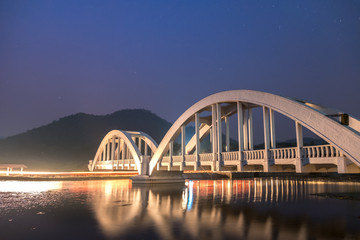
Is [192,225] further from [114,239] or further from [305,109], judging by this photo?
[305,109]

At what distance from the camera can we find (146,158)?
20.2 metres

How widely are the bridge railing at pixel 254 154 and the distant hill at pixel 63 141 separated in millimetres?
97849

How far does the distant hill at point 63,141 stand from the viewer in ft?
393

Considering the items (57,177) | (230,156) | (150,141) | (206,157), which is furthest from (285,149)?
(150,141)

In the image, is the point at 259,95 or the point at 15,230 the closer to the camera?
the point at 15,230

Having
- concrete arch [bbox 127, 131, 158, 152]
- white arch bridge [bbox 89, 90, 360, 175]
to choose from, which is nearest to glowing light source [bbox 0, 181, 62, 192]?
white arch bridge [bbox 89, 90, 360, 175]

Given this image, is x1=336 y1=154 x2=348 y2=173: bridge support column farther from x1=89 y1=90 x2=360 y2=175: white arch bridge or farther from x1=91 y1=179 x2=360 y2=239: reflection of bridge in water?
x1=91 y1=179 x2=360 y2=239: reflection of bridge in water

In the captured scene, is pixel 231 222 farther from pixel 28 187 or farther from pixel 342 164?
pixel 28 187

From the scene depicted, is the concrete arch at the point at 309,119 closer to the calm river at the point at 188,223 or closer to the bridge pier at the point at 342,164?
the bridge pier at the point at 342,164

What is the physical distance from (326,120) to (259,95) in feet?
21.2

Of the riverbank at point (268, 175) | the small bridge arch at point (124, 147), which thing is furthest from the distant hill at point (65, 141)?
the riverbank at point (268, 175)

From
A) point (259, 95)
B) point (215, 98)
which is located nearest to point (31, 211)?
point (259, 95)

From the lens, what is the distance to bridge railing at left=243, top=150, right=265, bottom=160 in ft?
68.4

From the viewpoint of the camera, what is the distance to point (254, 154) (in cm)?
2169
